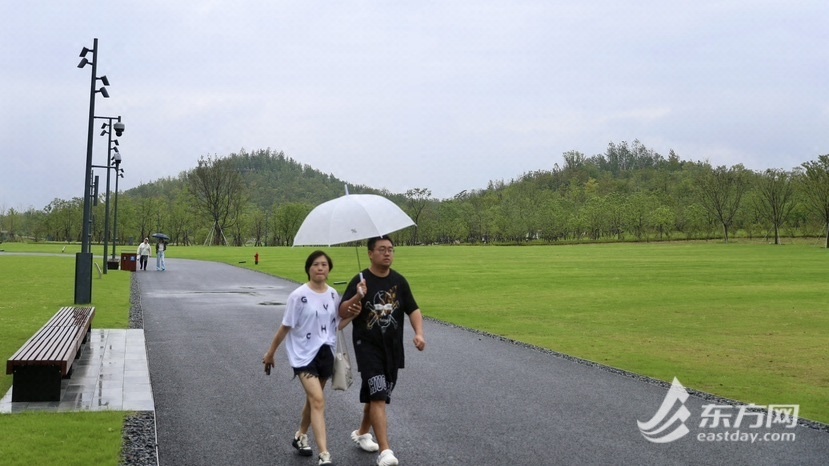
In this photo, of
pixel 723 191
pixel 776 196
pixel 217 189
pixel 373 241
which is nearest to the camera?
pixel 373 241

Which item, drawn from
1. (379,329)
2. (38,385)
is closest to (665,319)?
(379,329)

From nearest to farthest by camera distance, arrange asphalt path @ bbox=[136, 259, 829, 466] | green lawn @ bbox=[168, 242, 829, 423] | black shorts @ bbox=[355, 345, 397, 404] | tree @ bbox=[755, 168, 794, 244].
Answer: black shorts @ bbox=[355, 345, 397, 404], asphalt path @ bbox=[136, 259, 829, 466], green lawn @ bbox=[168, 242, 829, 423], tree @ bbox=[755, 168, 794, 244]

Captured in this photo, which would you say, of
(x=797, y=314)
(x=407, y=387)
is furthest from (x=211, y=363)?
(x=797, y=314)

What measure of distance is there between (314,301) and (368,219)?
84 centimetres

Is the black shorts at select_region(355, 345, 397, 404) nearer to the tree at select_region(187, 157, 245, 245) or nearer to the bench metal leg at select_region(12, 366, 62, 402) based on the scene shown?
the bench metal leg at select_region(12, 366, 62, 402)

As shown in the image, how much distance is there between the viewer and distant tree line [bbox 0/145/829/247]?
103062 mm

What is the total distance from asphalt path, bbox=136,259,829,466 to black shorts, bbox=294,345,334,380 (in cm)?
73

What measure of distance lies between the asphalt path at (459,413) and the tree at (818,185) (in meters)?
83.3

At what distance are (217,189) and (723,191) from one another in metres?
80.6

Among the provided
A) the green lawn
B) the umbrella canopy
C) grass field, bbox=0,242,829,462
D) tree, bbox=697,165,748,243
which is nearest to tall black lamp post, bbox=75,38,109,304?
grass field, bbox=0,242,829,462

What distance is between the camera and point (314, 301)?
20.3ft

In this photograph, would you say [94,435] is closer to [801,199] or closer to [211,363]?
[211,363]

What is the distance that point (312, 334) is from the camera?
20.2ft

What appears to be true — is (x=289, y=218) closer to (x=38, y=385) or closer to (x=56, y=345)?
(x=56, y=345)
